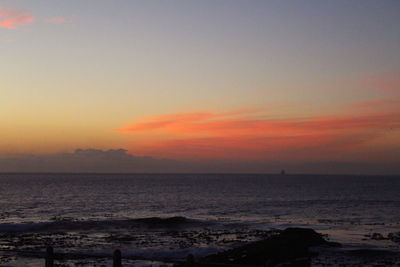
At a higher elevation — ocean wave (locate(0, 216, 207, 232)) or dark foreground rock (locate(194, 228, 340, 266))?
dark foreground rock (locate(194, 228, 340, 266))

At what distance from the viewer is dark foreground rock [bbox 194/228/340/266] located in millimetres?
26016

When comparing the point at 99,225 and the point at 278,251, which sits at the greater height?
the point at 278,251

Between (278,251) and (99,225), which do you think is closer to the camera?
(278,251)

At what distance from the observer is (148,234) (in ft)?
157

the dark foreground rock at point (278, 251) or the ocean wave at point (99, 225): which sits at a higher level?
the dark foreground rock at point (278, 251)

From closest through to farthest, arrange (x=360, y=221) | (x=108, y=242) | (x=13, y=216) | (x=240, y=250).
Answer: (x=240, y=250), (x=108, y=242), (x=360, y=221), (x=13, y=216)

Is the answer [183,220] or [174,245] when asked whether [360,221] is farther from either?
[174,245]

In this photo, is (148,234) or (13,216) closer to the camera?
(148,234)

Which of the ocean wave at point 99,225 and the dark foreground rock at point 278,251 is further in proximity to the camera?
the ocean wave at point 99,225

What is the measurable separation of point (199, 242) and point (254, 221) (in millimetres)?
22588

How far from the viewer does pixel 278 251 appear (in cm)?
2961

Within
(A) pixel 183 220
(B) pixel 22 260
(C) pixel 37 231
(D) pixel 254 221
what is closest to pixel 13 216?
(C) pixel 37 231

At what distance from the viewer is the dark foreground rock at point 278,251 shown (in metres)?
26.0

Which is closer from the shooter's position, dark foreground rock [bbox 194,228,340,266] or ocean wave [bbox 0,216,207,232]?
dark foreground rock [bbox 194,228,340,266]
